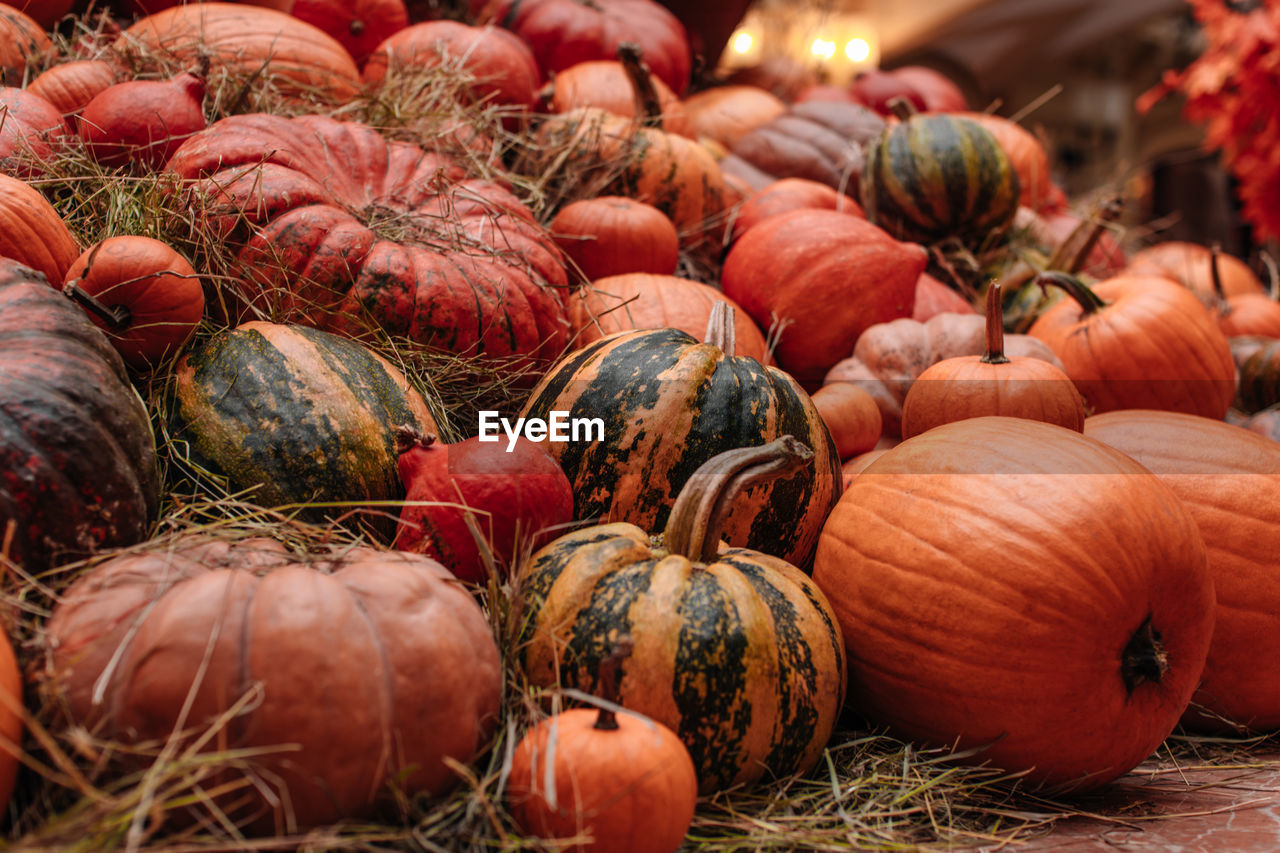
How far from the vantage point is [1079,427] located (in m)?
2.61

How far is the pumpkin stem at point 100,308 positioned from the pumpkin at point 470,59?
2130 millimetres

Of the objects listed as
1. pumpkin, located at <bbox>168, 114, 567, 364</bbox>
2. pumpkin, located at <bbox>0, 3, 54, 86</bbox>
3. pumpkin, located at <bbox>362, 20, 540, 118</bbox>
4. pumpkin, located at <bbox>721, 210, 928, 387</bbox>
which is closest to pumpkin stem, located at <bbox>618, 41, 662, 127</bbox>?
pumpkin, located at <bbox>362, 20, 540, 118</bbox>

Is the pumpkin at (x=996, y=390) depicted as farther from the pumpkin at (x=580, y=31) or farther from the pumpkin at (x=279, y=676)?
the pumpkin at (x=580, y=31)

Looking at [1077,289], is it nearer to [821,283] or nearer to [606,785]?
[821,283]

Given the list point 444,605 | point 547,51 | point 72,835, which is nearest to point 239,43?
point 547,51

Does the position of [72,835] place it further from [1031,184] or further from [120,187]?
[1031,184]

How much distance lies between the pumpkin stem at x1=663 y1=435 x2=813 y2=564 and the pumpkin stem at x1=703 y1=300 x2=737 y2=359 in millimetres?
601

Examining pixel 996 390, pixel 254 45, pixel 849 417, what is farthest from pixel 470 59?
pixel 996 390

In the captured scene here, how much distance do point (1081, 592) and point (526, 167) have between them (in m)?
2.51

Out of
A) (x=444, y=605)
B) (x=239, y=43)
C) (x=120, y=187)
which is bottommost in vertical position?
(x=444, y=605)

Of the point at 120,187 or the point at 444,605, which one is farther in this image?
the point at 120,187

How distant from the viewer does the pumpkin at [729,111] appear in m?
5.13

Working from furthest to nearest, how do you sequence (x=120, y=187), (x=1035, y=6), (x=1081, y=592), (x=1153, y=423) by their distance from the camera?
1. (x=1035, y=6)
2. (x=1153, y=423)
3. (x=120, y=187)
4. (x=1081, y=592)

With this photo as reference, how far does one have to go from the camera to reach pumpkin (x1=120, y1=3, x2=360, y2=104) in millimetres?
3285
